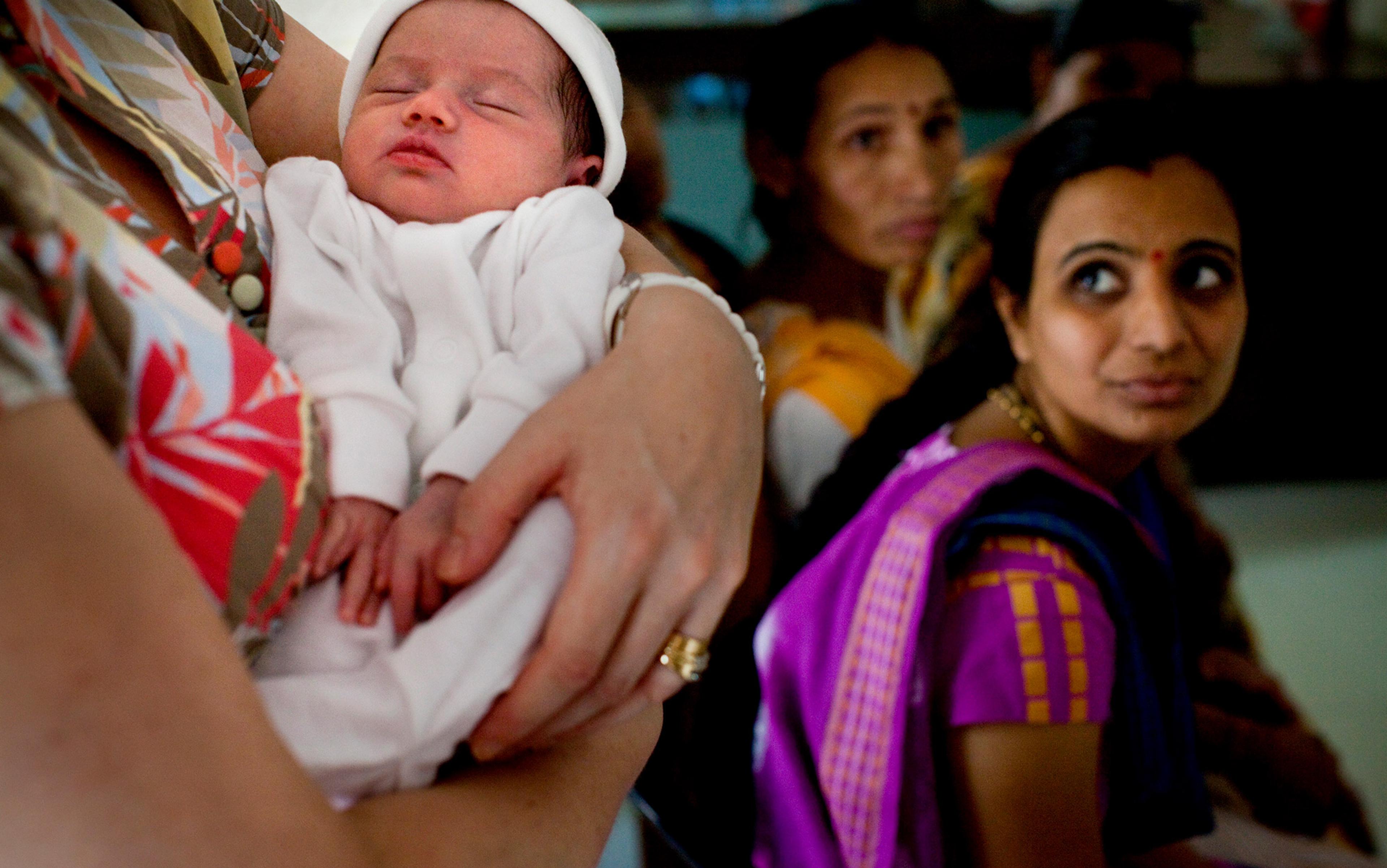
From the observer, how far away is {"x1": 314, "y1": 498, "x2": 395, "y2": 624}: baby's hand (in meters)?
0.30

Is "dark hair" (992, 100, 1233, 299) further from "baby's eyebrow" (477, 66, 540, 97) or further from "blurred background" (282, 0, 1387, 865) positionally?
"baby's eyebrow" (477, 66, 540, 97)

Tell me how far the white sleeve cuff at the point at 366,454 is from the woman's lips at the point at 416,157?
0.10m

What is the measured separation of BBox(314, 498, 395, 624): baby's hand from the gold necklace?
39 cm

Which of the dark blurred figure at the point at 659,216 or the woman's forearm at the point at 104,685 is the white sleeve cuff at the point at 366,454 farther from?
the dark blurred figure at the point at 659,216

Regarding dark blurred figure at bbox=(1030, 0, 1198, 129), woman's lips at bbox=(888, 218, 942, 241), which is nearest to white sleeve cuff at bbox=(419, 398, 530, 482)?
woman's lips at bbox=(888, 218, 942, 241)

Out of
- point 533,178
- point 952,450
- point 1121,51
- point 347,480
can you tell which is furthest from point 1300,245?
point 347,480

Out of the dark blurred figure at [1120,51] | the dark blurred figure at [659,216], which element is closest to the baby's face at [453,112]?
the dark blurred figure at [659,216]

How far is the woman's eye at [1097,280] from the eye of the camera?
0.51 meters

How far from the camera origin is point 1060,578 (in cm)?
51

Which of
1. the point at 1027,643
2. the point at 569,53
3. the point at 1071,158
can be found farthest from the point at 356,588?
the point at 1071,158

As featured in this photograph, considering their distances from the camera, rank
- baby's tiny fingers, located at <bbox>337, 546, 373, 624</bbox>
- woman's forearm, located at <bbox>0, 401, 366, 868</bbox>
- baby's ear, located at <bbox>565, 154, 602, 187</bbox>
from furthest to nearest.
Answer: baby's ear, located at <bbox>565, 154, 602, 187</bbox>, baby's tiny fingers, located at <bbox>337, 546, 373, 624</bbox>, woman's forearm, located at <bbox>0, 401, 366, 868</bbox>

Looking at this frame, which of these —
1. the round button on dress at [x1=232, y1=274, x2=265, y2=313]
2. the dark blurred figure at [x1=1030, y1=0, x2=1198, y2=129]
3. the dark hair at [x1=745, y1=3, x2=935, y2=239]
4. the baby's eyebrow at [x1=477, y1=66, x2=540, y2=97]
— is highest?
the dark blurred figure at [x1=1030, y1=0, x2=1198, y2=129]

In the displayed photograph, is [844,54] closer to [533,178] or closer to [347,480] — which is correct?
[533,178]

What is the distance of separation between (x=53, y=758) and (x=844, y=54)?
98 centimetres
